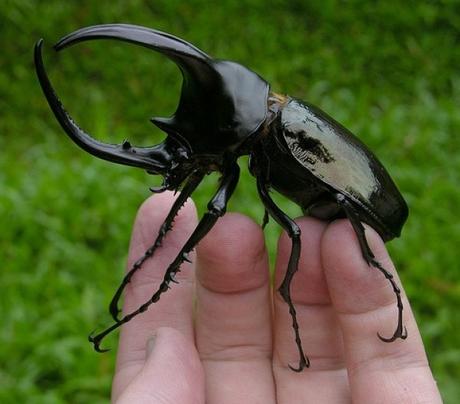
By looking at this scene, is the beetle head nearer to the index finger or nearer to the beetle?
the beetle

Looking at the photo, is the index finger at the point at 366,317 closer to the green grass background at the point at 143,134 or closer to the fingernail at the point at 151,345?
the fingernail at the point at 151,345

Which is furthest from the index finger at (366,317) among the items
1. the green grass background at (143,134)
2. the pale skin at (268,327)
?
the green grass background at (143,134)

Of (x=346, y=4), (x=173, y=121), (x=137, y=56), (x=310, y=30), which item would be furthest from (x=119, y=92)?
(x=173, y=121)

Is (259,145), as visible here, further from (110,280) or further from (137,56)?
(137,56)

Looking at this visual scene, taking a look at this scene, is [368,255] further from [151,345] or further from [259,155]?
[151,345]

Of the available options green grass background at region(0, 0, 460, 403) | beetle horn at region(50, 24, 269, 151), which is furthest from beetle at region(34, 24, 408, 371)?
green grass background at region(0, 0, 460, 403)

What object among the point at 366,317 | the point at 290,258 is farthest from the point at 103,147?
the point at 366,317

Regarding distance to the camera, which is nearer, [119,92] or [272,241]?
[272,241]
